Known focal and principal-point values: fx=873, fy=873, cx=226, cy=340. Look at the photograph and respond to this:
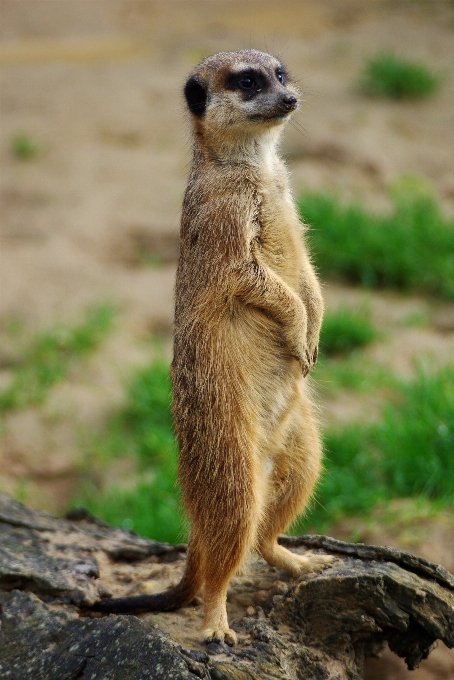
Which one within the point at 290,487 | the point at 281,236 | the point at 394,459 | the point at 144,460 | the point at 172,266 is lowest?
the point at 144,460

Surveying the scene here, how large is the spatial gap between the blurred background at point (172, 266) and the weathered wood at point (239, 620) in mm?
824

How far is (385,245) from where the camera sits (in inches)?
247

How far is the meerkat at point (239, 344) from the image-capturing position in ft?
9.10

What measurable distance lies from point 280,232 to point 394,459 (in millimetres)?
1824

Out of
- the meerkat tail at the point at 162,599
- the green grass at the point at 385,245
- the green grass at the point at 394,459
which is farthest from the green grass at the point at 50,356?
the meerkat tail at the point at 162,599

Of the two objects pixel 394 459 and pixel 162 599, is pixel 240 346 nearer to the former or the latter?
pixel 162 599

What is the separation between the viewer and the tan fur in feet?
9.09

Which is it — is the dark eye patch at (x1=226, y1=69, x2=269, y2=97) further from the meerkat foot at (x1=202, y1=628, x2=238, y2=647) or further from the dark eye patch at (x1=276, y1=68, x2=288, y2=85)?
the meerkat foot at (x1=202, y1=628, x2=238, y2=647)

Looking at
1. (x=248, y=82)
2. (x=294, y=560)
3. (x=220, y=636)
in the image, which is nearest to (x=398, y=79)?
(x=248, y=82)

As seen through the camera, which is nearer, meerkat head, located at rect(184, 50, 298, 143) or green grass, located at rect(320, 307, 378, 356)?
meerkat head, located at rect(184, 50, 298, 143)

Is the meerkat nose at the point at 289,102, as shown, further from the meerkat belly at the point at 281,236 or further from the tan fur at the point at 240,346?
the meerkat belly at the point at 281,236

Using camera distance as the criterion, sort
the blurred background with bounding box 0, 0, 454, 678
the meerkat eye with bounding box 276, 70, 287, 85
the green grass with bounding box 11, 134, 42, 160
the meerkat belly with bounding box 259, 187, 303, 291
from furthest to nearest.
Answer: the green grass with bounding box 11, 134, 42, 160 → the blurred background with bounding box 0, 0, 454, 678 → the meerkat eye with bounding box 276, 70, 287, 85 → the meerkat belly with bounding box 259, 187, 303, 291

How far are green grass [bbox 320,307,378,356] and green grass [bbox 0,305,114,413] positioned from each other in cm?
149

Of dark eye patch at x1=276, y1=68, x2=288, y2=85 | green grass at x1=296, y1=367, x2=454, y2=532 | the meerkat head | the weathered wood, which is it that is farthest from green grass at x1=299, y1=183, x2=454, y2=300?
the weathered wood
